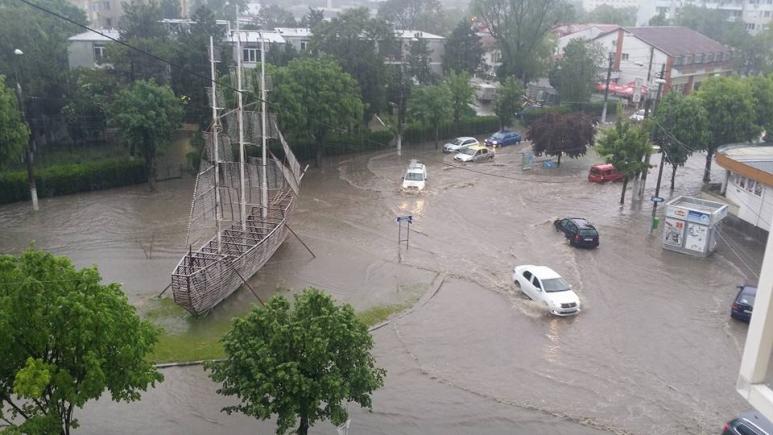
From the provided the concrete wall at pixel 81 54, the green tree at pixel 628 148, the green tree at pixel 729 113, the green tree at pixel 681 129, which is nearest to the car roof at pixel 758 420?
the green tree at pixel 628 148

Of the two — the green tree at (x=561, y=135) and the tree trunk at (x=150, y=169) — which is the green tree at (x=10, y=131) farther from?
the green tree at (x=561, y=135)

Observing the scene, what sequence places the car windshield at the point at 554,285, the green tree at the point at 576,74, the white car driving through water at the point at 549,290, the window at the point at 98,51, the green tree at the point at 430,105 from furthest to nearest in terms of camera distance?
the green tree at the point at 576,74 < the window at the point at 98,51 < the green tree at the point at 430,105 < the car windshield at the point at 554,285 < the white car driving through water at the point at 549,290

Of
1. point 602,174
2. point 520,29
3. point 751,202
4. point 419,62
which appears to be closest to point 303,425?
point 751,202

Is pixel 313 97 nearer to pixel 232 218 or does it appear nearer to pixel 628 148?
pixel 232 218

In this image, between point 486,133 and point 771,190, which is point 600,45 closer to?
point 486,133

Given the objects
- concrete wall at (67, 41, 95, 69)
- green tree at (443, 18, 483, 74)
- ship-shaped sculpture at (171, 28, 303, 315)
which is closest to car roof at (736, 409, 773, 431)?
ship-shaped sculpture at (171, 28, 303, 315)

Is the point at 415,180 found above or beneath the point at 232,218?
beneath

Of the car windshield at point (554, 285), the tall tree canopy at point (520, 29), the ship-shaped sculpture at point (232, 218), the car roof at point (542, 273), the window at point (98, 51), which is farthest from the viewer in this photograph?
the tall tree canopy at point (520, 29)
